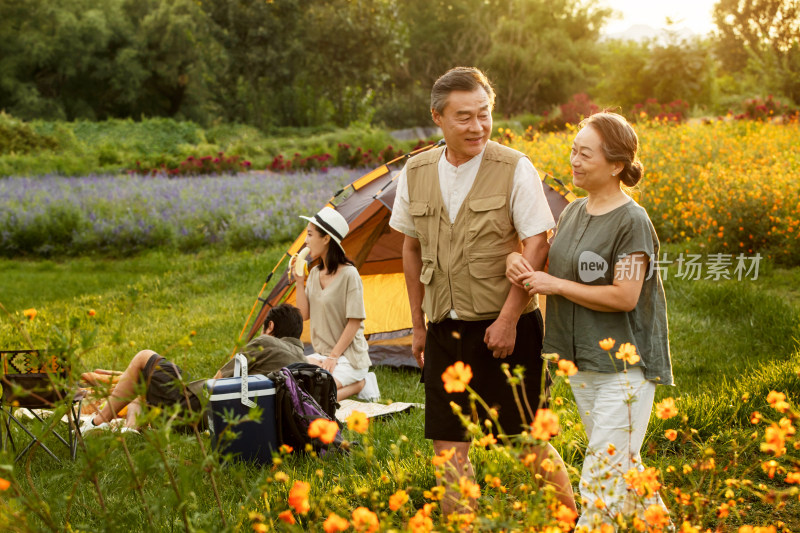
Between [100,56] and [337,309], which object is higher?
[100,56]

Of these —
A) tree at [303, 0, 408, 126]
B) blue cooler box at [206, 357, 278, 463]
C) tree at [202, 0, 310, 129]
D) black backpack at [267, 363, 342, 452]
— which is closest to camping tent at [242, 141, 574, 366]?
black backpack at [267, 363, 342, 452]

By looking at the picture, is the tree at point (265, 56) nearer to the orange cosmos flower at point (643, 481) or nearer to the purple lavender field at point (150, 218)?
the purple lavender field at point (150, 218)

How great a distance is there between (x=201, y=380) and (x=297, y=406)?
0.60 meters

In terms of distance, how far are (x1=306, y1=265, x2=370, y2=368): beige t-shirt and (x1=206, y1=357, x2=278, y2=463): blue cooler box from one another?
130 cm

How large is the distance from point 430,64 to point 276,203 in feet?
86.8

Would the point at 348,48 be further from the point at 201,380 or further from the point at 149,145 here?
the point at 201,380

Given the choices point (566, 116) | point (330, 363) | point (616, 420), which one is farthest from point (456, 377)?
point (566, 116)

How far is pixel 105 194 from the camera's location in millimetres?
11305

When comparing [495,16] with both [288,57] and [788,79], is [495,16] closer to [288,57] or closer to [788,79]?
[288,57]

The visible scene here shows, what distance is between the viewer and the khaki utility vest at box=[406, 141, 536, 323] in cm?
253

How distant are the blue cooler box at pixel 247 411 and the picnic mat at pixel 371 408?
791mm

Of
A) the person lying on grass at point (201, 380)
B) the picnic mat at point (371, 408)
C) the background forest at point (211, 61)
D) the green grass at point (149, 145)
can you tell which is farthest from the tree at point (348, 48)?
the person lying on grass at point (201, 380)

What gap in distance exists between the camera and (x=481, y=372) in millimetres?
2574

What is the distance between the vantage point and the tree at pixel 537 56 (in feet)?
99.7
